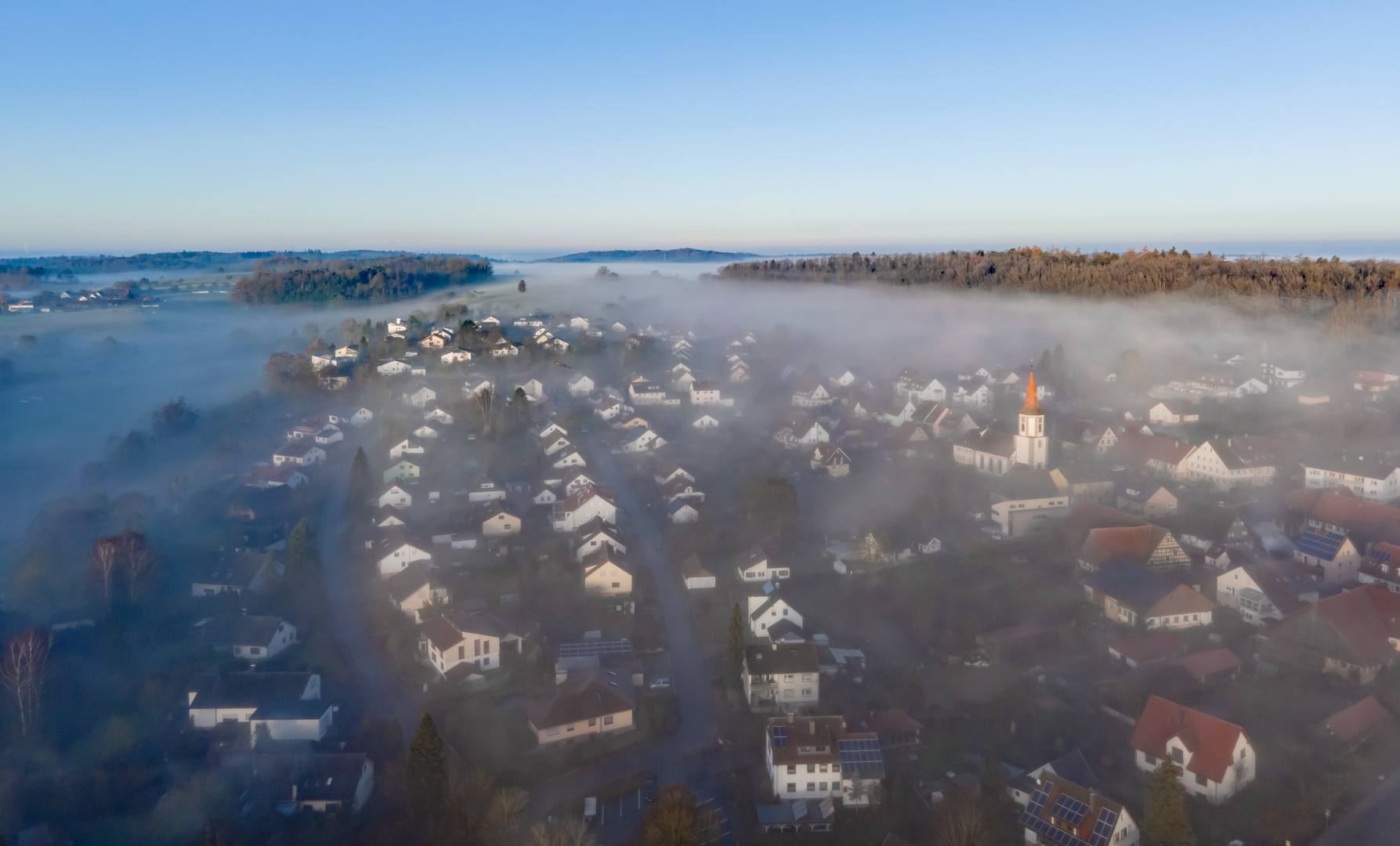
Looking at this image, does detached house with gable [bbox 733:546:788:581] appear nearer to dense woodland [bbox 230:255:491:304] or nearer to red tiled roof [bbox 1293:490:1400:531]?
red tiled roof [bbox 1293:490:1400:531]

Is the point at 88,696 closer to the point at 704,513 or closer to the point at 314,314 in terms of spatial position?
the point at 704,513

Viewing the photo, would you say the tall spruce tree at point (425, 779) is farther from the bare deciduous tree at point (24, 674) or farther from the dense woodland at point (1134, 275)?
the dense woodland at point (1134, 275)

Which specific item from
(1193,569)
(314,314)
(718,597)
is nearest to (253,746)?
(718,597)

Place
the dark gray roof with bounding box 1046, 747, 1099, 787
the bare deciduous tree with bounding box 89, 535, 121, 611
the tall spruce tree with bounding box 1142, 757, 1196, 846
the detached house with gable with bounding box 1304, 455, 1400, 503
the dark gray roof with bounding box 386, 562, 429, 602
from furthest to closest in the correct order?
the detached house with gable with bounding box 1304, 455, 1400, 503
the dark gray roof with bounding box 386, 562, 429, 602
the bare deciduous tree with bounding box 89, 535, 121, 611
the dark gray roof with bounding box 1046, 747, 1099, 787
the tall spruce tree with bounding box 1142, 757, 1196, 846

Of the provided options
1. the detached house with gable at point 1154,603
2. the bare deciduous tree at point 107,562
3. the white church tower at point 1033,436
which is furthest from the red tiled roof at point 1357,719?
the bare deciduous tree at point 107,562

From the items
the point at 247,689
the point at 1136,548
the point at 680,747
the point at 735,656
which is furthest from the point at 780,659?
the point at 1136,548

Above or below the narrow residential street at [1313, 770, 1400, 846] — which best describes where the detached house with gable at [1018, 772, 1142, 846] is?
above

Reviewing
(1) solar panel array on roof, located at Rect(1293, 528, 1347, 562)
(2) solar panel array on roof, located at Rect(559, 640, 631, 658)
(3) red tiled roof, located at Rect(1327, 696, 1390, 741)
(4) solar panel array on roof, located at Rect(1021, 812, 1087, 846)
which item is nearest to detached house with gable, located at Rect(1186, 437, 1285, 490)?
(1) solar panel array on roof, located at Rect(1293, 528, 1347, 562)
